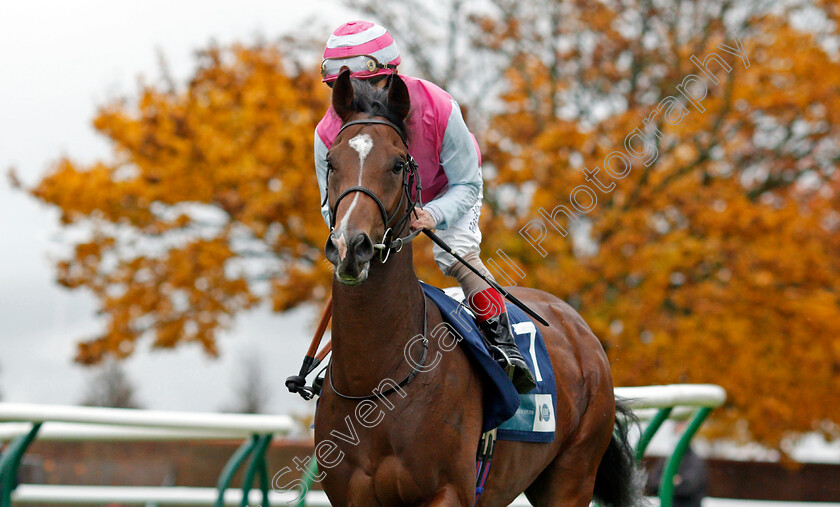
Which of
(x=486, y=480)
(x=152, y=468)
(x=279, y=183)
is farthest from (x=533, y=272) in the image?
(x=486, y=480)

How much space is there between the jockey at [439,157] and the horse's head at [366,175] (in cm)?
15

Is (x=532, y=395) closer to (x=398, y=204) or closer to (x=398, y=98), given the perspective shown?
(x=398, y=204)

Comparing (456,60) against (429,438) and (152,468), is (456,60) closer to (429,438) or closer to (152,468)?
(152,468)

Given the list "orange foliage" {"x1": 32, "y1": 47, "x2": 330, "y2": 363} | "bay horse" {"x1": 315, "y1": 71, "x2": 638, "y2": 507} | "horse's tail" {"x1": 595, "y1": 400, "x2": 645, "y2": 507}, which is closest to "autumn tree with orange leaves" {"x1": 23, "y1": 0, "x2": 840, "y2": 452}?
"orange foliage" {"x1": 32, "y1": 47, "x2": 330, "y2": 363}

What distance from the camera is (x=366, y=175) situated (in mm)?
3309

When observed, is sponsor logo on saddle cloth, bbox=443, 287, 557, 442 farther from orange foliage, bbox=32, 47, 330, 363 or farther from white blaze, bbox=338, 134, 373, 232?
orange foliage, bbox=32, 47, 330, 363

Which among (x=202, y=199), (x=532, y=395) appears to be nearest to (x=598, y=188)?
(x=202, y=199)

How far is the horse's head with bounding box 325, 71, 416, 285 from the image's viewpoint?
3090mm

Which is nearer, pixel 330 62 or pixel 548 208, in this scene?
pixel 330 62

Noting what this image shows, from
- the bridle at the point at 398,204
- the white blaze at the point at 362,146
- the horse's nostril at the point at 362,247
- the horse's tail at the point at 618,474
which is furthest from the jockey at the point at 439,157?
the horse's tail at the point at 618,474

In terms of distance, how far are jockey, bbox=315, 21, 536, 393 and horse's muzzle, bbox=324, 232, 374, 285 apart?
0.53m

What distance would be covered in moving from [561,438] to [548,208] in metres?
7.87

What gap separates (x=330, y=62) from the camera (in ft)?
12.7

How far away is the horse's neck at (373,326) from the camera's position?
11.5 ft
